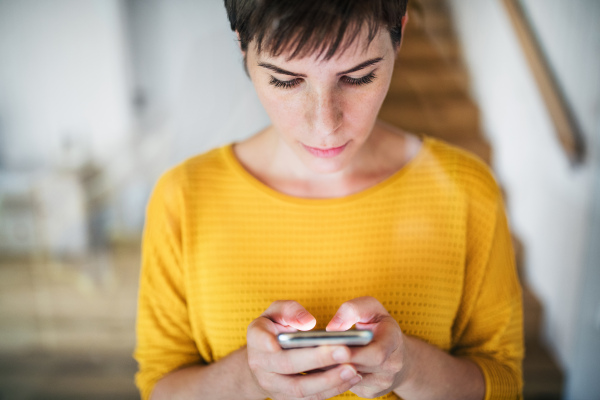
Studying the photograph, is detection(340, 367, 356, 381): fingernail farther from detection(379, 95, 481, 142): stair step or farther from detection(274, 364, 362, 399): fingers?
detection(379, 95, 481, 142): stair step

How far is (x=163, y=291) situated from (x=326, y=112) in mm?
342

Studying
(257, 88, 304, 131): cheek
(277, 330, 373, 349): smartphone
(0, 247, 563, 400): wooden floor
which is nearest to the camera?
(277, 330, 373, 349): smartphone

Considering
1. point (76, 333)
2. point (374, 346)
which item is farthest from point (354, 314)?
point (76, 333)

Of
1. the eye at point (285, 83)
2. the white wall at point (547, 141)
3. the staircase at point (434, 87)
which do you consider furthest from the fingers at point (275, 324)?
the white wall at point (547, 141)

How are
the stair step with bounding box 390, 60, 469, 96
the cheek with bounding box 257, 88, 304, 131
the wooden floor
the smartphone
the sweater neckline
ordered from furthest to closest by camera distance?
1. the wooden floor
2. the stair step with bounding box 390, 60, 469, 96
3. the sweater neckline
4. the cheek with bounding box 257, 88, 304, 131
5. the smartphone

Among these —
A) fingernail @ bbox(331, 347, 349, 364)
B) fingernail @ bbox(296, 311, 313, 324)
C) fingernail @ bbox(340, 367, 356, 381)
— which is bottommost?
fingernail @ bbox(340, 367, 356, 381)

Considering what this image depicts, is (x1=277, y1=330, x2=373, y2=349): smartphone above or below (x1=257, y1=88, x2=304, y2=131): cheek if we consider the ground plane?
below

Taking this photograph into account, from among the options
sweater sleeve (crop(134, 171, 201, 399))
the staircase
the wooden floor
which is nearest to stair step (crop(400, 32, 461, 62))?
the staircase

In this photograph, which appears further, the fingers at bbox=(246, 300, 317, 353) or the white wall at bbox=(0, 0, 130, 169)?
the white wall at bbox=(0, 0, 130, 169)

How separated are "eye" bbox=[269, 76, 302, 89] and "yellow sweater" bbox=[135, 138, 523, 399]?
0.17 meters

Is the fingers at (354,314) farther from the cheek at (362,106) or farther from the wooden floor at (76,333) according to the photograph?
the wooden floor at (76,333)

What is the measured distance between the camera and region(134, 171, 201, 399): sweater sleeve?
60cm

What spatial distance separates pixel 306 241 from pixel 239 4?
0.98 ft

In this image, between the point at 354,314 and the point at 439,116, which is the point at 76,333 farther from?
the point at 439,116
